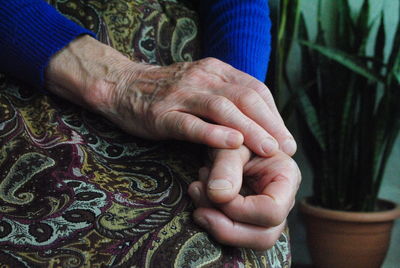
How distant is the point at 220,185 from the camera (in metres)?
0.44

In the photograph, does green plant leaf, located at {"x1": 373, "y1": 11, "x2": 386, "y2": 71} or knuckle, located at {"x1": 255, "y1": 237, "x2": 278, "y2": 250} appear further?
green plant leaf, located at {"x1": 373, "y1": 11, "x2": 386, "y2": 71}

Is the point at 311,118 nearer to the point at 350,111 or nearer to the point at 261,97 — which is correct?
the point at 350,111

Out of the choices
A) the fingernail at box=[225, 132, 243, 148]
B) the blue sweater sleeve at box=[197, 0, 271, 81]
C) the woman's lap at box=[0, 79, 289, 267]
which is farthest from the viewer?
the blue sweater sleeve at box=[197, 0, 271, 81]

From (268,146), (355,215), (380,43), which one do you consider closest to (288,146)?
(268,146)

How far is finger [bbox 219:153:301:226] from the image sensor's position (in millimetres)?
439

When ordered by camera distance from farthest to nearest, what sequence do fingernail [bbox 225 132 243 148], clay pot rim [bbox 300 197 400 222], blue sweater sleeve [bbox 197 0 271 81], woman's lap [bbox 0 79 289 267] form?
1. clay pot rim [bbox 300 197 400 222]
2. blue sweater sleeve [bbox 197 0 271 81]
3. fingernail [bbox 225 132 243 148]
4. woman's lap [bbox 0 79 289 267]

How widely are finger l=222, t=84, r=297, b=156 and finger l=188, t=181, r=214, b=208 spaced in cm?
10

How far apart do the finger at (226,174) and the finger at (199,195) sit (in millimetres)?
15

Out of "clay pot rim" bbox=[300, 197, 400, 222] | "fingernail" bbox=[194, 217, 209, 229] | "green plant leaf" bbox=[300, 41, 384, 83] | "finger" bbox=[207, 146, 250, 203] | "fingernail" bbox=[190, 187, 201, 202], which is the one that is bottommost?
"clay pot rim" bbox=[300, 197, 400, 222]

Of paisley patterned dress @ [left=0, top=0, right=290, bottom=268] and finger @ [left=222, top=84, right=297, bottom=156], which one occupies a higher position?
finger @ [left=222, top=84, right=297, bottom=156]

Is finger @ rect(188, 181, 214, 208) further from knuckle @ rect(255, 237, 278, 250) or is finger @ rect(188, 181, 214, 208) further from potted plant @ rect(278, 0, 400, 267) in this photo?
potted plant @ rect(278, 0, 400, 267)

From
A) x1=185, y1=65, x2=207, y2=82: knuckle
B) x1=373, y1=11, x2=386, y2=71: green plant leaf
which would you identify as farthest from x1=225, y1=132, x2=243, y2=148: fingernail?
x1=373, y1=11, x2=386, y2=71: green plant leaf

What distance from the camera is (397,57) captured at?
1.41m

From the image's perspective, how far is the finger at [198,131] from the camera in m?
0.50
